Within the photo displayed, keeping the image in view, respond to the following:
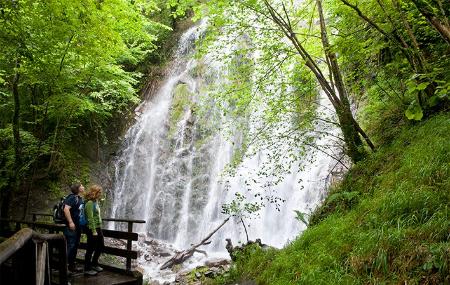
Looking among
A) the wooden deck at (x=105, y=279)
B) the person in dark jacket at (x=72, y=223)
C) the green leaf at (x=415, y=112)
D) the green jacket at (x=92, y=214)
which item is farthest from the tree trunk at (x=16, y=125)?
the green leaf at (x=415, y=112)

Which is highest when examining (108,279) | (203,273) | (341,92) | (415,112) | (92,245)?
(341,92)

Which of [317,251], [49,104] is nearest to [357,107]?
[317,251]

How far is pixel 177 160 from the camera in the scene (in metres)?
16.9

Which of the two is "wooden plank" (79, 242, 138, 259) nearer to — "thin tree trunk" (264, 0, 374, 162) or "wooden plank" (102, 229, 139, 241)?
"wooden plank" (102, 229, 139, 241)

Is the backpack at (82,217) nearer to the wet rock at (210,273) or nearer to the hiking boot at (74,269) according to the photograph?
the hiking boot at (74,269)

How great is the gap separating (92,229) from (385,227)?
475 centimetres

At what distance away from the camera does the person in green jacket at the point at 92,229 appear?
636 centimetres

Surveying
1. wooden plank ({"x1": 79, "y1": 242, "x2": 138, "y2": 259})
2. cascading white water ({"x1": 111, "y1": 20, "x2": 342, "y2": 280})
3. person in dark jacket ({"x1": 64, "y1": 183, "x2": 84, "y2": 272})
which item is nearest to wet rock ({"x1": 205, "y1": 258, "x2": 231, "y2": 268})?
cascading white water ({"x1": 111, "y1": 20, "x2": 342, "y2": 280})

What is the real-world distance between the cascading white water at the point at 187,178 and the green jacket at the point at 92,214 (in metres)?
6.99

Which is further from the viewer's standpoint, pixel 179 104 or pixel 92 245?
pixel 179 104

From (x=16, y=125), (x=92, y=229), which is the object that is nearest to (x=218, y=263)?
(x=92, y=229)

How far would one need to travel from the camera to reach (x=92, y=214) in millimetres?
6363

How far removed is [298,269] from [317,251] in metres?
0.40

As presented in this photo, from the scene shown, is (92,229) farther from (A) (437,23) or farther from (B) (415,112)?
(A) (437,23)
